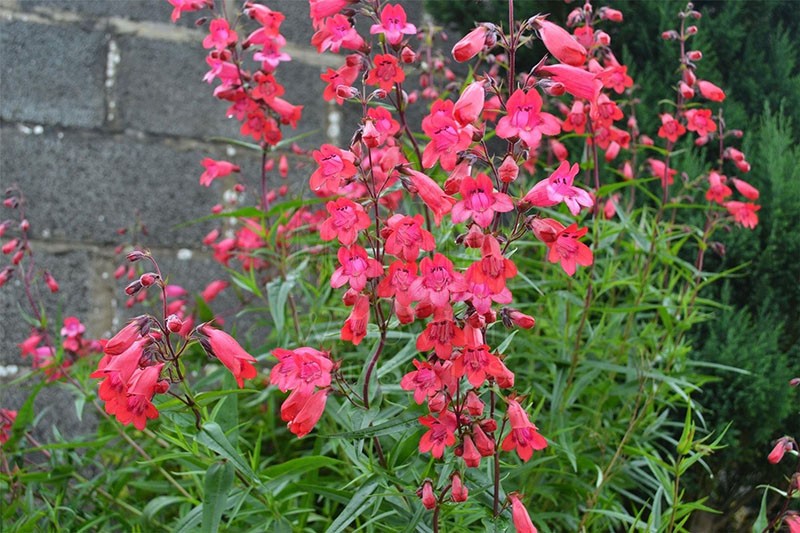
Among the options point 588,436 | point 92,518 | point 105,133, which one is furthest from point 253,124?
point 105,133

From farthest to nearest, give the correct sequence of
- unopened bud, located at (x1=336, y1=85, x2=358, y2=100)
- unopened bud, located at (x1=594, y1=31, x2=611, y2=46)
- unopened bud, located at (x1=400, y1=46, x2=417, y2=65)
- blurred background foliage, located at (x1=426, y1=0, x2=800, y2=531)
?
1. blurred background foliage, located at (x1=426, y1=0, x2=800, y2=531)
2. unopened bud, located at (x1=594, y1=31, x2=611, y2=46)
3. unopened bud, located at (x1=400, y1=46, x2=417, y2=65)
4. unopened bud, located at (x1=336, y1=85, x2=358, y2=100)

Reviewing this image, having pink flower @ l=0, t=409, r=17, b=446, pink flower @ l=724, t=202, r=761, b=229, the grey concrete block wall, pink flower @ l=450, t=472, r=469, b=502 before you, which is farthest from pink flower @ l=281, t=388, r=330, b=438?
the grey concrete block wall

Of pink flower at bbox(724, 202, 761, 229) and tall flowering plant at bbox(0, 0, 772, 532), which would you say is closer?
tall flowering plant at bbox(0, 0, 772, 532)

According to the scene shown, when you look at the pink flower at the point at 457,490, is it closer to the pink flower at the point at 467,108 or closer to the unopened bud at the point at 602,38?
the pink flower at the point at 467,108

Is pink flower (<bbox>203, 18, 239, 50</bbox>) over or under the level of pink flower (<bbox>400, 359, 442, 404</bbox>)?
over

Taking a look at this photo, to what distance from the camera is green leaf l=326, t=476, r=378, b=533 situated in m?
1.27

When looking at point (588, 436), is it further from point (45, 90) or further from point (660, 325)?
point (45, 90)

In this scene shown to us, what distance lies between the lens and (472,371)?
3.84ft

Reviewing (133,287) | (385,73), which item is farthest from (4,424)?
(385,73)

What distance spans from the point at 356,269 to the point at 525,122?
33 cm

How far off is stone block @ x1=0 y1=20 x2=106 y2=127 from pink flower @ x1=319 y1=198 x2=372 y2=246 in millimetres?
2076

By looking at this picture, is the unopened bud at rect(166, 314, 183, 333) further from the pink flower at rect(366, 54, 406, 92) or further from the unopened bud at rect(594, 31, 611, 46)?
the unopened bud at rect(594, 31, 611, 46)

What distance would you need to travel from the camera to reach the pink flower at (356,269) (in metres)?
1.21

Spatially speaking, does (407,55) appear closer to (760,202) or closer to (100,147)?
(760,202)
